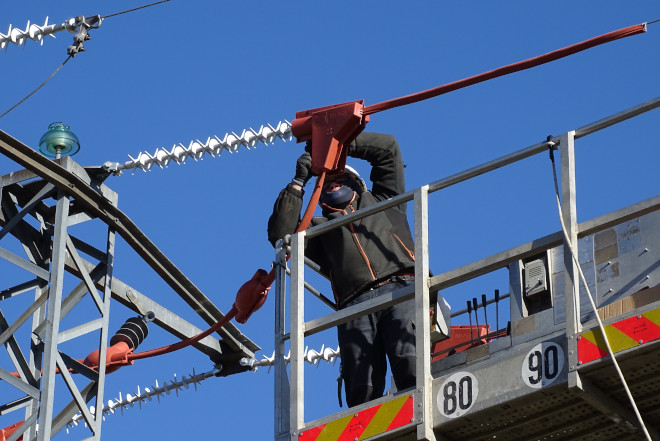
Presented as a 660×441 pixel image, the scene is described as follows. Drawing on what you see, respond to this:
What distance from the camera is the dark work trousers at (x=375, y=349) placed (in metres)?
10.4

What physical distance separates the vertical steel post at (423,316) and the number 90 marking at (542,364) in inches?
25.6

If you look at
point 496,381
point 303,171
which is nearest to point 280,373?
point 496,381

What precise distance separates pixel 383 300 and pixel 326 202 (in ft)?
7.52

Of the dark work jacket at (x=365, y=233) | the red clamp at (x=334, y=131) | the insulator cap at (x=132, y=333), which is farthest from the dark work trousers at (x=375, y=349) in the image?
the insulator cap at (x=132, y=333)

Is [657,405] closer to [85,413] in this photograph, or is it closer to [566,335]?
[566,335]

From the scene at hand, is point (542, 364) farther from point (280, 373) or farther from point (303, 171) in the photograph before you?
point (303, 171)

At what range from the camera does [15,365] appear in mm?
13195

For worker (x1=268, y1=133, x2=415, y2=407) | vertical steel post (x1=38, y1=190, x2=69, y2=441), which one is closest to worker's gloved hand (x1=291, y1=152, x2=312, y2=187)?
worker (x1=268, y1=133, x2=415, y2=407)

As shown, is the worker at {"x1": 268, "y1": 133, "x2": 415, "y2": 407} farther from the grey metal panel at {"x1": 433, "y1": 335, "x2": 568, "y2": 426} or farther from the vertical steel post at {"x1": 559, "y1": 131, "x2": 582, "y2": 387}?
the vertical steel post at {"x1": 559, "y1": 131, "x2": 582, "y2": 387}

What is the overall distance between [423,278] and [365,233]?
171 cm

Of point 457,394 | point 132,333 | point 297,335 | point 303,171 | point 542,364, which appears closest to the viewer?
point 542,364

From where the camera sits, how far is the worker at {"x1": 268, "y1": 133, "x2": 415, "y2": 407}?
10531mm

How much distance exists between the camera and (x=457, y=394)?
9086mm

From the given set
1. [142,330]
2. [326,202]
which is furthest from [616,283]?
[142,330]
